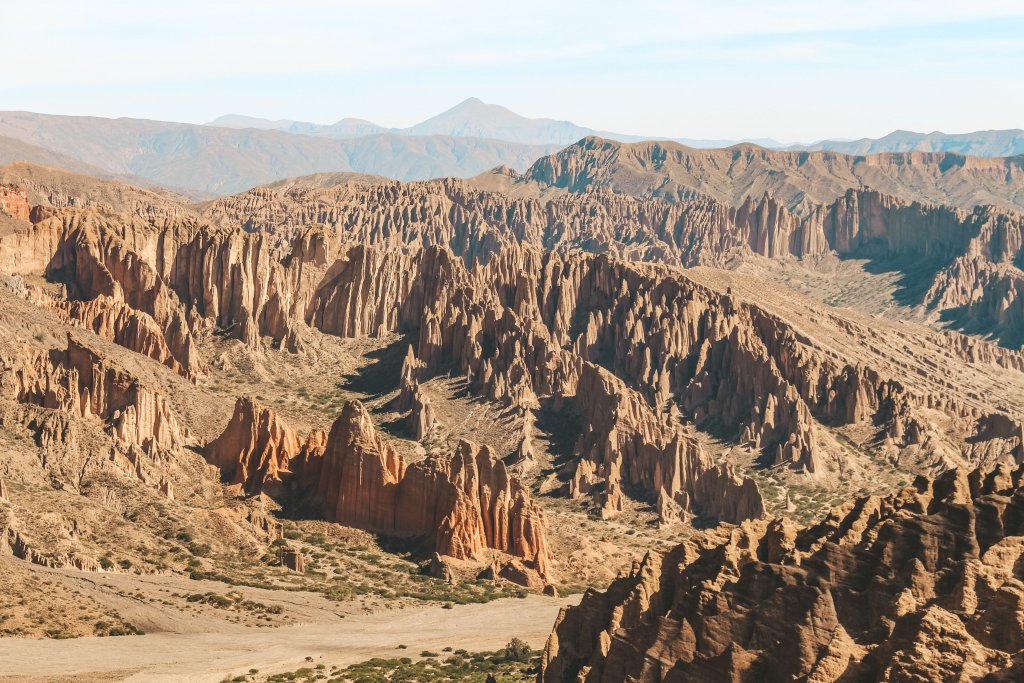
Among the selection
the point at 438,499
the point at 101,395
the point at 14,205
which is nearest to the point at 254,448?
the point at 101,395

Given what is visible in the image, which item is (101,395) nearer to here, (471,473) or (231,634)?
(471,473)

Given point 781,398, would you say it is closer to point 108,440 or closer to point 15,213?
point 108,440

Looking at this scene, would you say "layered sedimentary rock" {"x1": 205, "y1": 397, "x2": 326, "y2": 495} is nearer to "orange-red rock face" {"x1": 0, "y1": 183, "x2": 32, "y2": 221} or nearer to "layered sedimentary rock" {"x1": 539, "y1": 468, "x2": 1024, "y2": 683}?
"layered sedimentary rock" {"x1": 539, "y1": 468, "x2": 1024, "y2": 683}

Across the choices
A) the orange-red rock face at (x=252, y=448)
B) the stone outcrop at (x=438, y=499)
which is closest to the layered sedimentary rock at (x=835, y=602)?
the stone outcrop at (x=438, y=499)

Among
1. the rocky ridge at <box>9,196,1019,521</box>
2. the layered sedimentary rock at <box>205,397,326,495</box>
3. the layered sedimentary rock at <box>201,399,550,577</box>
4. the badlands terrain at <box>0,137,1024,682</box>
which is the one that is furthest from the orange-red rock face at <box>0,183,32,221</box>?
the layered sedimentary rock at <box>201,399,550,577</box>

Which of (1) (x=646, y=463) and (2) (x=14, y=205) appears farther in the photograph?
(2) (x=14, y=205)

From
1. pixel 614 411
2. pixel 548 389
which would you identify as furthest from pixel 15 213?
pixel 614 411
